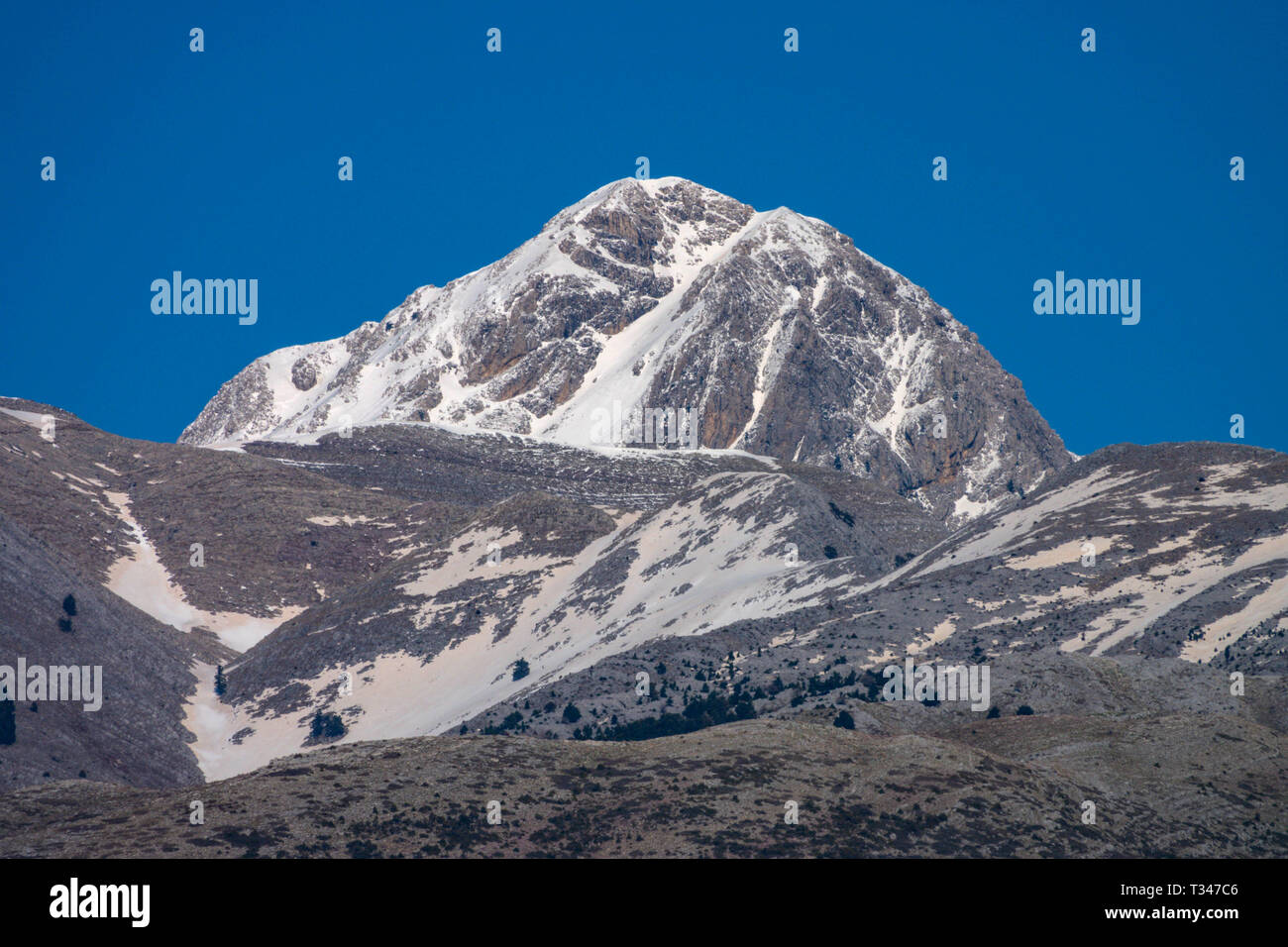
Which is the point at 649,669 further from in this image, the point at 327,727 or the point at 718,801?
the point at 718,801

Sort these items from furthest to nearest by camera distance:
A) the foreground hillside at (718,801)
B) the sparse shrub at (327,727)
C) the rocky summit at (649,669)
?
the sparse shrub at (327,727)
the rocky summit at (649,669)
the foreground hillside at (718,801)

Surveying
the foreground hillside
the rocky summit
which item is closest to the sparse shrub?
the rocky summit

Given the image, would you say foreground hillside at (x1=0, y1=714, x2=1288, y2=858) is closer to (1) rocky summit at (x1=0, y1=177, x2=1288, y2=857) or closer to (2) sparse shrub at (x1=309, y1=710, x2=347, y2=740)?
(1) rocky summit at (x1=0, y1=177, x2=1288, y2=857)

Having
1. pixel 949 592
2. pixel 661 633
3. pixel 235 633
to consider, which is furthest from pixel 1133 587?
pixel 235 633

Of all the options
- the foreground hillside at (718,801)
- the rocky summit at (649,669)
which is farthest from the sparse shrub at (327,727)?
the foreground hillside at (718,801)

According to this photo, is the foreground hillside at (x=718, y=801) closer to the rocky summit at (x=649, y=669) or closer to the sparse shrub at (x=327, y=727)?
the rocky summit at (x=649, y=669)

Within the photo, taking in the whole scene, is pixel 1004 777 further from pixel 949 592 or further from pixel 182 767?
pixel 182 767

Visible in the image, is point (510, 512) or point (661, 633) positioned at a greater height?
point (510, 512)

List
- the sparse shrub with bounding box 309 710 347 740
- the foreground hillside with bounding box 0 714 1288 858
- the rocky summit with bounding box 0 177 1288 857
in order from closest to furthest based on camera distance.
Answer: the foreground hillside with bounding box 0 714 1288 858, the rocky summit with bounding box 0 177 1288 857, the sparse shrub with bounding box 309 710 347 740
